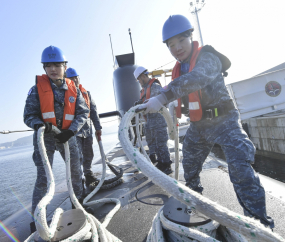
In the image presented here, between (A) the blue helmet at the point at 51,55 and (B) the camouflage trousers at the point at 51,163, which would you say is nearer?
(B) the camouflage trousers at the point at 51,163

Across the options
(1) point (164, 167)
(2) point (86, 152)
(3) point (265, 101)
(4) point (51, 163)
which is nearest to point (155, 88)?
(1) point (164, 167)

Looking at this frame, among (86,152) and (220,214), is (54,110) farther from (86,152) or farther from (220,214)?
(220,214)

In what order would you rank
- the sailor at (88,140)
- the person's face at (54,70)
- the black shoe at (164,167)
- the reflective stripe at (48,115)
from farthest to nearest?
the black shoe at (164,167)
the sailor at (88,140)
the person's face at (54,70)
the reflective stripe at (48,115)

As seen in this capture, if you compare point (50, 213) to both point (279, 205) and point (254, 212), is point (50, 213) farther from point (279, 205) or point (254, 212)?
point (279, 205)

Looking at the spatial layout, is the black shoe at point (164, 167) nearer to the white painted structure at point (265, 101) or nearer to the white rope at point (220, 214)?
the white rope at point (220, 214)

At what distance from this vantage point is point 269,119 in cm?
869

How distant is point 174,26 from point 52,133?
5.65ft

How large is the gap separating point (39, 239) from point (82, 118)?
4.48ft

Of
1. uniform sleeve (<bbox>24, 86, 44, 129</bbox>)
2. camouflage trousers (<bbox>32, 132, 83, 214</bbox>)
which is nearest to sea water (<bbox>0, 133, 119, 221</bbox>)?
camouflage trousers (<bbox>32, 132, 83, 214</bbox>)

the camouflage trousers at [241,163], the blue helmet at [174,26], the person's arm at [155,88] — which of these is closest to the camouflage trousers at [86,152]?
the person's arm at [155,88]

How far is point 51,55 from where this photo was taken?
2.07m

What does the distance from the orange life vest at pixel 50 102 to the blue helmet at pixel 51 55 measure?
23 cm

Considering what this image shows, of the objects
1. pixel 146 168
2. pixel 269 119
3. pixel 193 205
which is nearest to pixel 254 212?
pixel 193 205

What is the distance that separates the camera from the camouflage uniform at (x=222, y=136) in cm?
120
